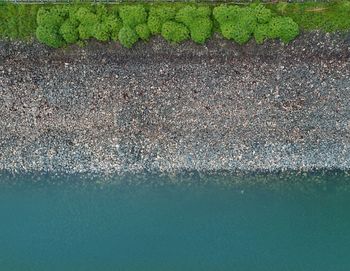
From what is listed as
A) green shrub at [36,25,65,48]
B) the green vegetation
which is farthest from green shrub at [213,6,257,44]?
green shrub at [36,25,65,48]

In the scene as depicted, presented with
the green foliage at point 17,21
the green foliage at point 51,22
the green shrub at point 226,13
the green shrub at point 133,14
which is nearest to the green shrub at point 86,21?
the green foliage at point 51,22

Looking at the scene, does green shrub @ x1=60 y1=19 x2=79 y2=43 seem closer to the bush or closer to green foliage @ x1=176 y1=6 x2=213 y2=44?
the bush

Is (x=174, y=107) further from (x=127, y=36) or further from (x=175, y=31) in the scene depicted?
(x=127, y=36)

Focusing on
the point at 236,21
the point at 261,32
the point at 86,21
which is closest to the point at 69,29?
the point at 86,21

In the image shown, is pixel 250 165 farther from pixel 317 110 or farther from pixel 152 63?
pixel 152 63

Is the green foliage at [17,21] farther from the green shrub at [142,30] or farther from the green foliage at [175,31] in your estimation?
the green foliage at [175,31]

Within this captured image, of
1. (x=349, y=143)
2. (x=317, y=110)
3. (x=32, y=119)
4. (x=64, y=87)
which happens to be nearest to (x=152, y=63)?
(x=64, y=87)

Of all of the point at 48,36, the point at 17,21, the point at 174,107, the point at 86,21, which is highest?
the point at 86,21
